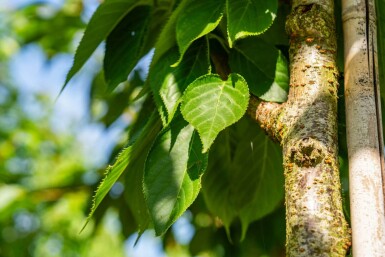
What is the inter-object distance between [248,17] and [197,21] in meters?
0.07

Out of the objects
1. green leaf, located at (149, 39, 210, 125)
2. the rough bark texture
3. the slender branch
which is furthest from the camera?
green leaf, located at (149, 39, 210, 125)

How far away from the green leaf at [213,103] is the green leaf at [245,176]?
0.33 m

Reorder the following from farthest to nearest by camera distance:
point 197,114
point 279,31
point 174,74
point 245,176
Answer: point 245,176 < point 279,31 < point 174,74 < point 197,114

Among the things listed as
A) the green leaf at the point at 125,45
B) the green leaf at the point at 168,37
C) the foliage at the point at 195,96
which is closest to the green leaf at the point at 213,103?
the foliage at the point at 195,96

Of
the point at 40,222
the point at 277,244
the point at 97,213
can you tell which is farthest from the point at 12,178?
the point at 277,244

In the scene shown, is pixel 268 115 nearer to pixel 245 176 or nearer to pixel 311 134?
pixel 311 134

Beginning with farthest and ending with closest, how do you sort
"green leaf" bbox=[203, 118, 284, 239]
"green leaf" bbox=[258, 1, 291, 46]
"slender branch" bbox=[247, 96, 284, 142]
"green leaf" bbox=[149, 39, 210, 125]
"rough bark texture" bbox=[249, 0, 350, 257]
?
"green leaf" bbox=[203, 118, 284, 239]
"green leaf" bbox=[258, 1, 291, 46]
"green leaf" bbox=[149, 39, 210, 125]
"slender branch" bbox=[247, 96, 284, 142]
"rough bark texture" bbox=[249, 0, 350, 257]

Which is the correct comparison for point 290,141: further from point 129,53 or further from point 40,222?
point 40,222

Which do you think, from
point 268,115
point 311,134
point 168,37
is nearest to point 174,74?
point 168,37

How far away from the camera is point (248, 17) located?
2.87 ft

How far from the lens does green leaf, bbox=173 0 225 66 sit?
0.88 meters

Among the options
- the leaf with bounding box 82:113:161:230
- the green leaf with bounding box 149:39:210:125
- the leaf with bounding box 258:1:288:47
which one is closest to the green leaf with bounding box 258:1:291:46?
the leaf with bounding box 258:1:288:47

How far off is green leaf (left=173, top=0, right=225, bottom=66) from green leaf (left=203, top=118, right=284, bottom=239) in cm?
31

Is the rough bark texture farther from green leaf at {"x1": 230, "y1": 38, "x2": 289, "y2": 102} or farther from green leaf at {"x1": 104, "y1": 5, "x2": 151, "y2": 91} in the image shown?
green leaf at {"x1": 104, "y1": 5, "x2": 151, "y2": 91}
